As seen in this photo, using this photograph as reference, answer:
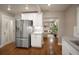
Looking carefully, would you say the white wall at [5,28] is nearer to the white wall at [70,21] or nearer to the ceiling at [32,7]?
the ceiling at [32,7]

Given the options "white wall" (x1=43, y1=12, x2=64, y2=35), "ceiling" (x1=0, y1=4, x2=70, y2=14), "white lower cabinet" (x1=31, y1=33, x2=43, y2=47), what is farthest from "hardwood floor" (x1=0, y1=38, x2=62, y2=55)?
"ceiling" (x1=0, y1=4, x2=70, y2=14)

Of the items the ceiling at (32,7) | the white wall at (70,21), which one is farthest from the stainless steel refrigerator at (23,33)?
the white wall at (70,21)

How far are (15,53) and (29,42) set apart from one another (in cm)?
27

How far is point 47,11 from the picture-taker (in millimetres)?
1493

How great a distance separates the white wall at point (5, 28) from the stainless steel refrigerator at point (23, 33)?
101mm

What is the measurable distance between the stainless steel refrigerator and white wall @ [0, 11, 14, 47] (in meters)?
0.10

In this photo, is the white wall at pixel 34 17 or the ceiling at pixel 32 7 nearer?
the ceiling at pixel 32 7

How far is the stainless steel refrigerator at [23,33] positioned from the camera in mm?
1500

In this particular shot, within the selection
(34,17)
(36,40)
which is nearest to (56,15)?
(34,17)

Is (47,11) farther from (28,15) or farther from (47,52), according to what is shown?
(47,52)

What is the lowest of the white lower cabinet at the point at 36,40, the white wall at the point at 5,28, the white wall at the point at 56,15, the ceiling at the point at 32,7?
the white lower cabinet at the point at 36,40

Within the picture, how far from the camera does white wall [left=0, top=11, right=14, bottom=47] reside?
4.76 feet

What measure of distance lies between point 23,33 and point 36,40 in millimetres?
235
